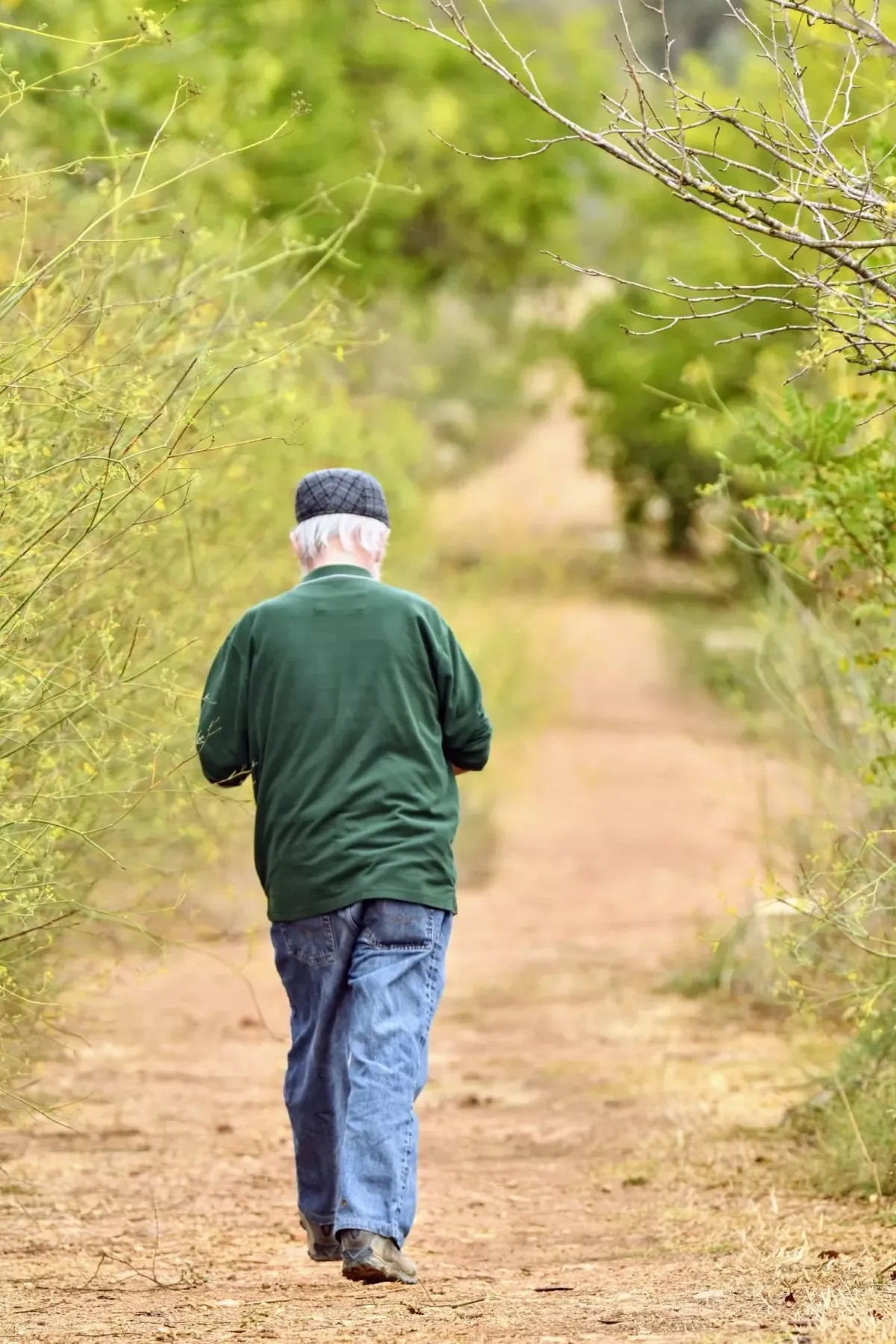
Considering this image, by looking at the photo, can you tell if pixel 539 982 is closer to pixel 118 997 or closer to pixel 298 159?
pixel 118 997

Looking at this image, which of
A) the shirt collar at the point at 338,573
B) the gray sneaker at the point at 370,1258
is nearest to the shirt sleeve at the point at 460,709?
the shirt collar at the point at 338,573

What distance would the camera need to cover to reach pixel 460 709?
4.60m

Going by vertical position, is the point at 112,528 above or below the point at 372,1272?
above

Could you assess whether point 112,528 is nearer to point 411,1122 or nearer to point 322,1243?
point 411,1122

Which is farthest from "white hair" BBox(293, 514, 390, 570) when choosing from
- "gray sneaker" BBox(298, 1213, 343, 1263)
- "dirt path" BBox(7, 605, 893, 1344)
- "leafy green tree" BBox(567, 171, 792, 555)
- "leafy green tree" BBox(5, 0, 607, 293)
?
"leafy green tree" BBox(567, 171, 792, 555)

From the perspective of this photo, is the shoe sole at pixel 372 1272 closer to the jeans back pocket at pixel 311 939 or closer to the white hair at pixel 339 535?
the jeans back pocket at pixel 311 939

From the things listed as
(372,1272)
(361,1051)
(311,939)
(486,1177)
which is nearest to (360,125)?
(486,1177)

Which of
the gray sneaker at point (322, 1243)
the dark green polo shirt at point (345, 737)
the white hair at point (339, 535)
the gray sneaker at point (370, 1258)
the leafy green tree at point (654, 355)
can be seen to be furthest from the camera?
the leafy green tree at point (654, 355)

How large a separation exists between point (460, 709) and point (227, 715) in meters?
0.52

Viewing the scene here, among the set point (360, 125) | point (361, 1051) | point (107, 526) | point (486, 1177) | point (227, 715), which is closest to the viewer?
point (361, 1051)

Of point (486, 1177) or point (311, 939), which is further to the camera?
point (486, 1177)

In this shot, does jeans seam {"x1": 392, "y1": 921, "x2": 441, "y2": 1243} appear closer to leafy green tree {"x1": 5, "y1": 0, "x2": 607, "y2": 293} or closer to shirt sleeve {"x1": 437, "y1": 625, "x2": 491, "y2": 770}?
shirt sleeve {"x1": 437, "y1": 625, "x2": 491, "y2": 770}

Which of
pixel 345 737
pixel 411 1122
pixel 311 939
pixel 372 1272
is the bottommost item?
pixel 372 1272

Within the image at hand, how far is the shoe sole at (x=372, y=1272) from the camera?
14.3 feet
